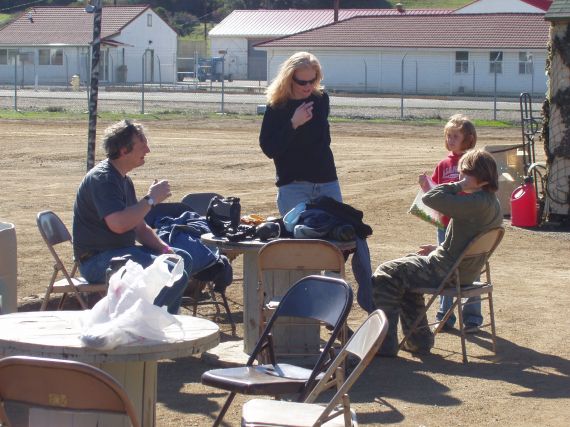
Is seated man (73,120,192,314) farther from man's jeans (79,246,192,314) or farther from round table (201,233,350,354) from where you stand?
round table (201,233,350,354)

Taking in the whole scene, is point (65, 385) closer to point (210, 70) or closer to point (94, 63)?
point (94, 63)

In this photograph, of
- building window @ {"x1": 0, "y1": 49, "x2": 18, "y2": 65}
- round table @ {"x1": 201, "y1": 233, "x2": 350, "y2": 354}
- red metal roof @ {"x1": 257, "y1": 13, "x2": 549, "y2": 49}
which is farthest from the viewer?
building window @ {"x1": 0, "y1": 49, "x2": 18, "y2": 65}

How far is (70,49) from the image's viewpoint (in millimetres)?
61781

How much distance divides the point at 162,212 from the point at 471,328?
2.51m

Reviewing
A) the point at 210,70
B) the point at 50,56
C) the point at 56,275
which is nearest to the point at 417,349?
the point at 56,275

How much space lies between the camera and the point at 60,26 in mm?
64250

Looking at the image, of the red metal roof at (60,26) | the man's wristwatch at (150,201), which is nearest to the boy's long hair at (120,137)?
the man's wristwatch at (150,201)

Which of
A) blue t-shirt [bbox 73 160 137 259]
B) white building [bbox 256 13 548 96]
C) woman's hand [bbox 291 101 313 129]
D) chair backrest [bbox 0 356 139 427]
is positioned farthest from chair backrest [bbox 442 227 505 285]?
white building [bbox 256 13 548 96]

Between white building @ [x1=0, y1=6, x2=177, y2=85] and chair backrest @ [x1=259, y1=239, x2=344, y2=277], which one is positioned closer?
chair backrest @ [x1=259, y1=239, x2=344, y2=277]

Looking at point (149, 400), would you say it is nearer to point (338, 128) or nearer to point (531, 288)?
point (531, 288)

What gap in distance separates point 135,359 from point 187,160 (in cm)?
1642

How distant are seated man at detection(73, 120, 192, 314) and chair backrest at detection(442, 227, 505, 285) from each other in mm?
1823

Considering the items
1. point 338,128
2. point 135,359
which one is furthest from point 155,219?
point 338,128

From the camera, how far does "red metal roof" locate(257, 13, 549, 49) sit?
51.7 m
